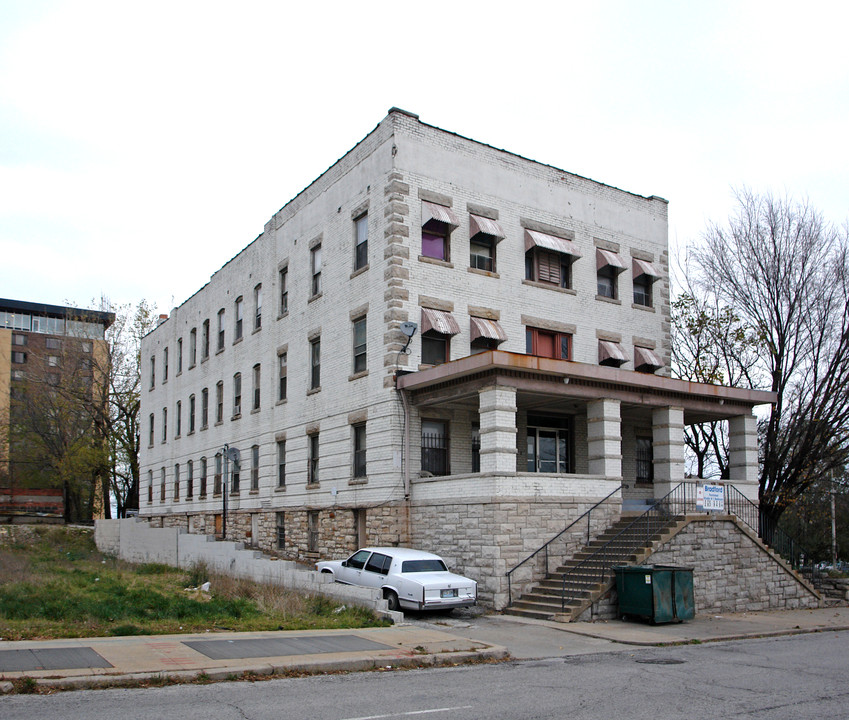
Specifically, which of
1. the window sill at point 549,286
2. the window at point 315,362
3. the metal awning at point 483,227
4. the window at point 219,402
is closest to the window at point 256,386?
the window at point 219,402

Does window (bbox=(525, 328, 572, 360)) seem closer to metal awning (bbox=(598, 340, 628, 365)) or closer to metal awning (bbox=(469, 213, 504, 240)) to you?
metal awning (bbox=(598, 340, 628, 365))

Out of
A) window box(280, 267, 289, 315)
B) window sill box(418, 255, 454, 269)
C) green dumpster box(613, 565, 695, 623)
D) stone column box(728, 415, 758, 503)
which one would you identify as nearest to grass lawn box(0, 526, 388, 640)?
green dumpster box(613, 565, 695, 623)

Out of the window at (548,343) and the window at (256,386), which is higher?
the window at (548,343)

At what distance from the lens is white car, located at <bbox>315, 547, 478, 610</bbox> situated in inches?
737

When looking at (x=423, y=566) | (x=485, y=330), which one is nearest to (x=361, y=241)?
(x=485, y=330)

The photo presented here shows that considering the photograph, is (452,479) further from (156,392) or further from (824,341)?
(156,392)

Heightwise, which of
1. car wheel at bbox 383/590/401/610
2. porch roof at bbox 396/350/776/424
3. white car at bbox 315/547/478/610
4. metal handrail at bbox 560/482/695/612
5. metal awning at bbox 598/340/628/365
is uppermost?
metal awning at bbox 598/340/628/365

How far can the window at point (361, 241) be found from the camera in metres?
26.5

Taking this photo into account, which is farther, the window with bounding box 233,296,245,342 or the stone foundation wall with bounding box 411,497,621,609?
the window with bounding box 233,296,245,342

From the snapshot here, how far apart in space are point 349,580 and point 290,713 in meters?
12.0

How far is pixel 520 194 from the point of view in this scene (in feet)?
90.3

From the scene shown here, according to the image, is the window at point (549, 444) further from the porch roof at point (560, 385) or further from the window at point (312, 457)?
the window at point (312, 457)

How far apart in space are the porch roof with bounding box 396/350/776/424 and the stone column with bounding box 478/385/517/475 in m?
0.32

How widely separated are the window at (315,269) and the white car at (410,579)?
445 inches
